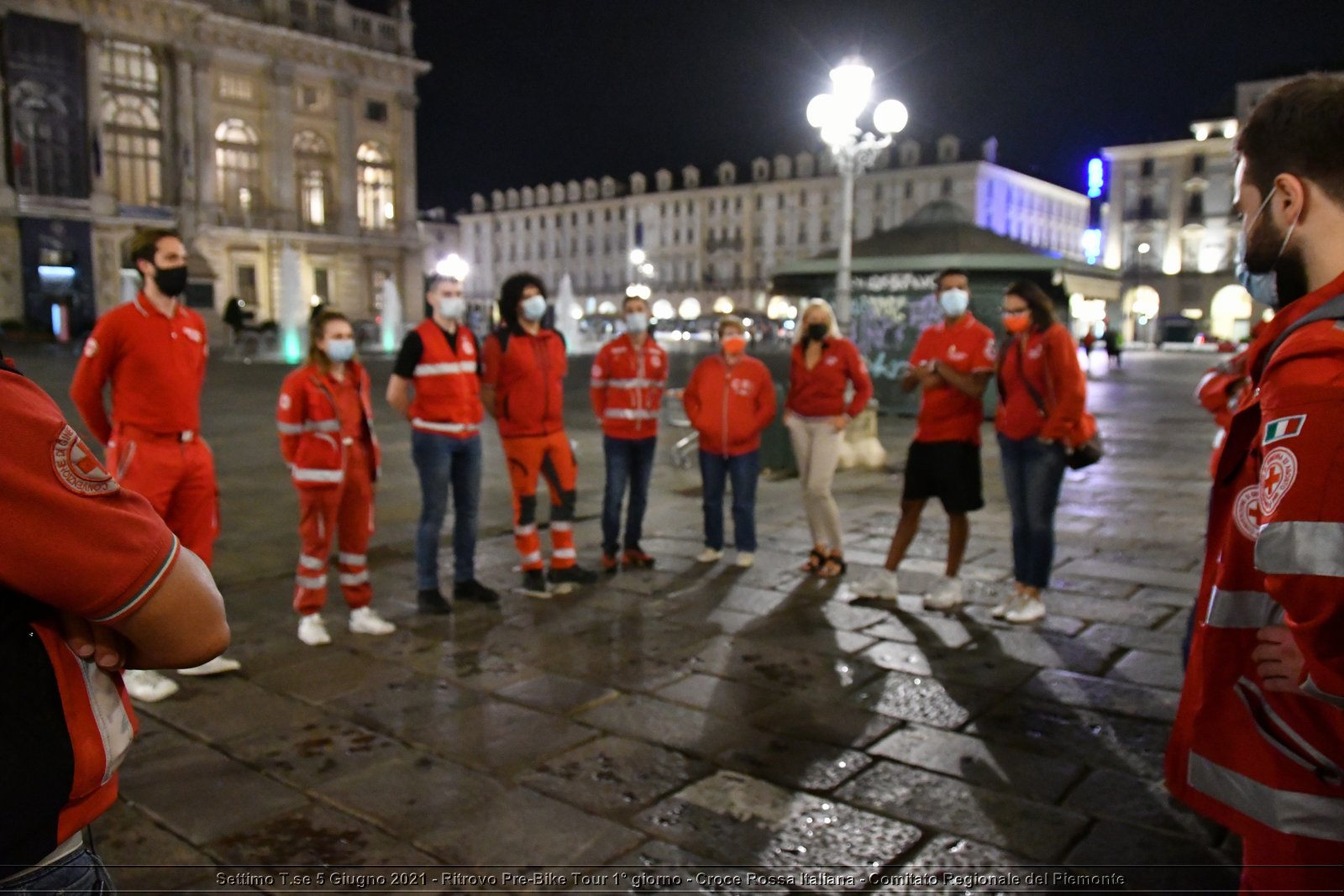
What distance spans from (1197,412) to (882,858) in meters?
17.3

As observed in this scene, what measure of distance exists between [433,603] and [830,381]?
2900 millimetres

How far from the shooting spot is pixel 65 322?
39344 mm

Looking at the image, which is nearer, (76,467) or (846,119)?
(76,467)

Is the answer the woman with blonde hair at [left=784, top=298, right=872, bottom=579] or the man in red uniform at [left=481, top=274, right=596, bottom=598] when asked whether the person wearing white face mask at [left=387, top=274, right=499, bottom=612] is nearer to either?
the man in red uniform at [left=481, top=274, right=596, bottom=598]

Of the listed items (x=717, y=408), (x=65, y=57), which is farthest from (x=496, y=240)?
(x=717, y=408)

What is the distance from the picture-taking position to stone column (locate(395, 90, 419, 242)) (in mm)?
53125

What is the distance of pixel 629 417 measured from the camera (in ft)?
21.5

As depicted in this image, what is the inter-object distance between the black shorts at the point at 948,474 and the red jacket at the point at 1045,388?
0.30 metres

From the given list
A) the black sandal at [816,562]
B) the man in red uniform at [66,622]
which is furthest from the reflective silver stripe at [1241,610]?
the black sandal at [816,562]

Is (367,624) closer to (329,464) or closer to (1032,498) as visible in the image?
(329,464)

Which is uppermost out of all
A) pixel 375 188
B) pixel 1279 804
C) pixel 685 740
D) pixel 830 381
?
pixel 375 188

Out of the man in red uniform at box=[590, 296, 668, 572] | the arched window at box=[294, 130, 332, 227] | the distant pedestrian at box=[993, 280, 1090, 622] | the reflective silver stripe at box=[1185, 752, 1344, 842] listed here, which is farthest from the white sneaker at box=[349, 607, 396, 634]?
the arched window at box=[294, 130, 332, 227]

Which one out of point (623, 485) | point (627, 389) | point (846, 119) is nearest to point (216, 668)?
point (623, 485)

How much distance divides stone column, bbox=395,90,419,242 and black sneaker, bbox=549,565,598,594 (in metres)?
50.8
